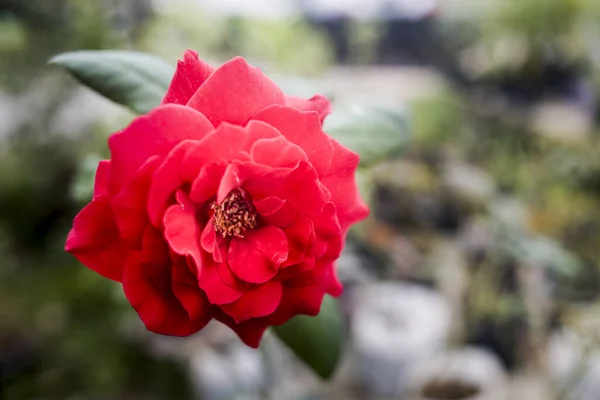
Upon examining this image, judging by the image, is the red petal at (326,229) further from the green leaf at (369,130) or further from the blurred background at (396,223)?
the blurred background at (396,223)

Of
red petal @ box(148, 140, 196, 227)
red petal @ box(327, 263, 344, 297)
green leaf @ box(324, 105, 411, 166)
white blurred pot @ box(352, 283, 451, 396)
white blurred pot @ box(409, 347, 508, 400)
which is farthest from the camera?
white blurred pot @ box(352, 283, 451, 396)

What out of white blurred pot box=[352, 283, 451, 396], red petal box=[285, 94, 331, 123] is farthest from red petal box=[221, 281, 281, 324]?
white blurred pot box=[352, 283, 451, 396]

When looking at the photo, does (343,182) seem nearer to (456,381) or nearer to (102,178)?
(102,178)

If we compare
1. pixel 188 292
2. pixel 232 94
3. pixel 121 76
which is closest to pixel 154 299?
pixel 188 292

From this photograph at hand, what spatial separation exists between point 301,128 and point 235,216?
0.22 feet

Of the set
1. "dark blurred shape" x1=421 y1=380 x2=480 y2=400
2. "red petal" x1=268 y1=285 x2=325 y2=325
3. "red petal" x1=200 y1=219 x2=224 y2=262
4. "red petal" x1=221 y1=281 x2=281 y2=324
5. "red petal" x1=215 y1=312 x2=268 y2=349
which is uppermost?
"red petal" x1=200 y1=219 x2=224 y2=262

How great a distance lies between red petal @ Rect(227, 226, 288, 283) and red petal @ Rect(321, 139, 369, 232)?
0.05 metres

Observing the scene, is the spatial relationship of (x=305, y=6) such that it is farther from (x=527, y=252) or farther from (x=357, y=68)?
(x=527, y=252)

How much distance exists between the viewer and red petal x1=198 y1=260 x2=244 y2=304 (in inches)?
12.0

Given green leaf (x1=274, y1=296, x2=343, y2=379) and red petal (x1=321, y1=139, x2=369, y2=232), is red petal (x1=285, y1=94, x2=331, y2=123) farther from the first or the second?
green leaf (x1=274, y1=296, x2=343, y2=379)

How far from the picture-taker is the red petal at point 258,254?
0.32m

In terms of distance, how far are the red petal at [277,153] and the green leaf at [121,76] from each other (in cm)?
21

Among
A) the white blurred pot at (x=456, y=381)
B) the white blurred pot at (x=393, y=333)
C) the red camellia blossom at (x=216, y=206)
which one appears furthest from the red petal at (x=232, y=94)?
the white blurred pot at (x=393, y=333)

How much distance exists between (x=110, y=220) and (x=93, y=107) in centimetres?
135
